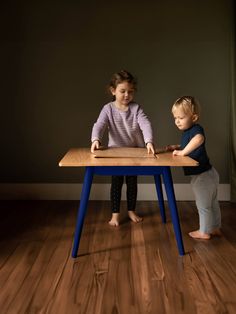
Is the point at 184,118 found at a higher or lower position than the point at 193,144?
higher

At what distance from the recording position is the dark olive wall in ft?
9.42

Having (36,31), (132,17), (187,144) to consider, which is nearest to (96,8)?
(132,17)

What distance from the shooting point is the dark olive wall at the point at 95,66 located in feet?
9.42

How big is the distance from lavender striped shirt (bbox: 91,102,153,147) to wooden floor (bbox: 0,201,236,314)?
1.69 feet

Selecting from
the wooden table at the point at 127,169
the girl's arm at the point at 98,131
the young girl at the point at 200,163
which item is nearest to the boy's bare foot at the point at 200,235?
the young girl at the point at 200,163

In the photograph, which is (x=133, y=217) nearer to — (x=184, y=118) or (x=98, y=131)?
(x=98, y=131)

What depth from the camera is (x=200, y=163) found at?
2066 millimetres

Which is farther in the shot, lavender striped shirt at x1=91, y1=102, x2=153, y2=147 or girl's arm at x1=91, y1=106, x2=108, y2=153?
lavender striped shirt at x1=91, y1=102, x2=153, y2=147

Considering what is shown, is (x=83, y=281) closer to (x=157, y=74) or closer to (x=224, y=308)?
(x=224, y=308)

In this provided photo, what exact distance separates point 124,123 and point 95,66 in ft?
2.39

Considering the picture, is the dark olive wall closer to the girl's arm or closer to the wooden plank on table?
the girl's arm

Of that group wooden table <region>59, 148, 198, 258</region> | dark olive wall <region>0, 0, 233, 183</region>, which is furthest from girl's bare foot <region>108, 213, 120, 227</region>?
dark olive wall <region>0, 0, 233, 183</region>

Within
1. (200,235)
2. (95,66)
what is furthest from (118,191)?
(95,66)

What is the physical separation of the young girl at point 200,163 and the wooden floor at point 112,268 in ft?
0.45
